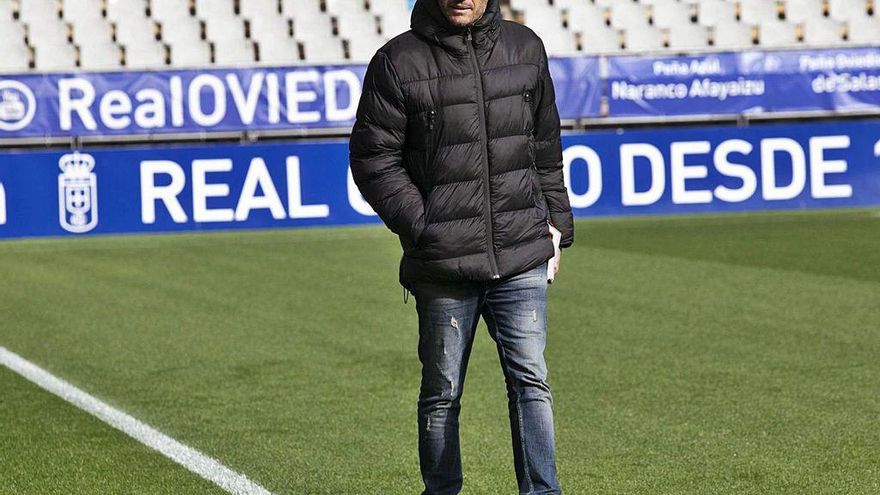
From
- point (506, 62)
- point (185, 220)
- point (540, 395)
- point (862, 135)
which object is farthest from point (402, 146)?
point (862, 135)

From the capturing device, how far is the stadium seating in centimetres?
2491

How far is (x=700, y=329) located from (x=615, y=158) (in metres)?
11.4

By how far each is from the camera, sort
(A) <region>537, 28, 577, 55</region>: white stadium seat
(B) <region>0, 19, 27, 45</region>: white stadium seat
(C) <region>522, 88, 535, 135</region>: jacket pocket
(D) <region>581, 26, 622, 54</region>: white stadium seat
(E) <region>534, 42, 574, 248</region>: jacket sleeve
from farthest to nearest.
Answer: (D) <region>581, 26, 622, 54</region>: white stadium seat, (A) <region>537, 28, 577, 55</region>: white stadium seat, (B) <region>0, 19, 27, 45</region>: white stadium seat, (E) <region>534, 42, 574, 248</region>: jacket sleeve, (C) <region>522, 88, 535, 135</region>: jacket pocket

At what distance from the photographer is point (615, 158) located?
2130 centimetres

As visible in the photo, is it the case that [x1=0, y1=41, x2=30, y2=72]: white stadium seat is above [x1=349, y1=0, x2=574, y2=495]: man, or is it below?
above

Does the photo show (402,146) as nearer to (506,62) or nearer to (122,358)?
(506,62)

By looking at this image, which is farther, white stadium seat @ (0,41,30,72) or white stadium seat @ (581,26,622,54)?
white stadium seat @ (581,26,622,54)

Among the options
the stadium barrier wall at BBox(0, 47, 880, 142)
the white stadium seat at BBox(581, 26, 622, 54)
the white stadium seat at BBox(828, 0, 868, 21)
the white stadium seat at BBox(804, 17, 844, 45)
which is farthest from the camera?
the white stadium seat at BBox(828, 0, 868, 21)

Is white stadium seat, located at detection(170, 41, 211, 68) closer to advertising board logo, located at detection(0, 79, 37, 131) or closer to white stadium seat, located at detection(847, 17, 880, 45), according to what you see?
advertising board logo, located at detection(0, 79, 37, 131)

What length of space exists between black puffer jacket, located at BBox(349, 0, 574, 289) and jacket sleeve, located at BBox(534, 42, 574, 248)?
7cm

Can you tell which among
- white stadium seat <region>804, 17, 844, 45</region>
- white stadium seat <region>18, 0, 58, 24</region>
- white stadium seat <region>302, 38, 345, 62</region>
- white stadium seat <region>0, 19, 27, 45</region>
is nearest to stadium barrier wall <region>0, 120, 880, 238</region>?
white stadium seat <region>302, 38, 345, 62</region>

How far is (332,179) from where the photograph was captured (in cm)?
2084

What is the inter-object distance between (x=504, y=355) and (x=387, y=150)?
725mm

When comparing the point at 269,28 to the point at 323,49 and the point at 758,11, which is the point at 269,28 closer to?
the point at 323,49
